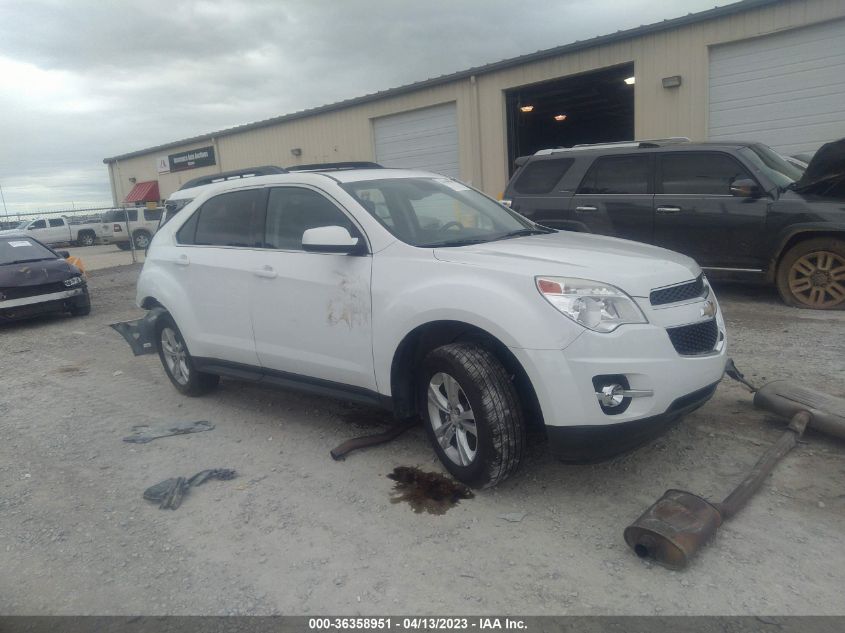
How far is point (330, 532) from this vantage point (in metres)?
3.52

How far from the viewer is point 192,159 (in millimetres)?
28078

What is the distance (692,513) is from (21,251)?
11.2 m

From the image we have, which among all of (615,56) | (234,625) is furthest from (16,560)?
(615,56)

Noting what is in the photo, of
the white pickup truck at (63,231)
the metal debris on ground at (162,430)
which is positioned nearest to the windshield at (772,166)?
the metal debris on ground at (162,430)

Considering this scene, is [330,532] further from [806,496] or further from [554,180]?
[554,180]

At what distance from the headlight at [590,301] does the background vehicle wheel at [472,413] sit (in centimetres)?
48

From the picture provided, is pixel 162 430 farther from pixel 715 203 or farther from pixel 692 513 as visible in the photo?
pixel 715 203

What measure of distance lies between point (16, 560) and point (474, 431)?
242 cm

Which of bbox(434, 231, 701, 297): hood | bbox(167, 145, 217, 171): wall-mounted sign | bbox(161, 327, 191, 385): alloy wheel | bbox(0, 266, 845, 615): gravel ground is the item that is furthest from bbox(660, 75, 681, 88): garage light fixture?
bbox(167, 145, 217, 171): wall-mounted sign

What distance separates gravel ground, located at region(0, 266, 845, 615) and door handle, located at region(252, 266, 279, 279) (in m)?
1.15

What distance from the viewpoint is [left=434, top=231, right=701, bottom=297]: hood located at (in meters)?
3.52

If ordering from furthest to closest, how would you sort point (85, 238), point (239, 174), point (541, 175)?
point (85, 238)
point (541, 175)
point (239, 174)

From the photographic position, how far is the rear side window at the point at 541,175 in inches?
363


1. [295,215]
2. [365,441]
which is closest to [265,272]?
[295,215]
